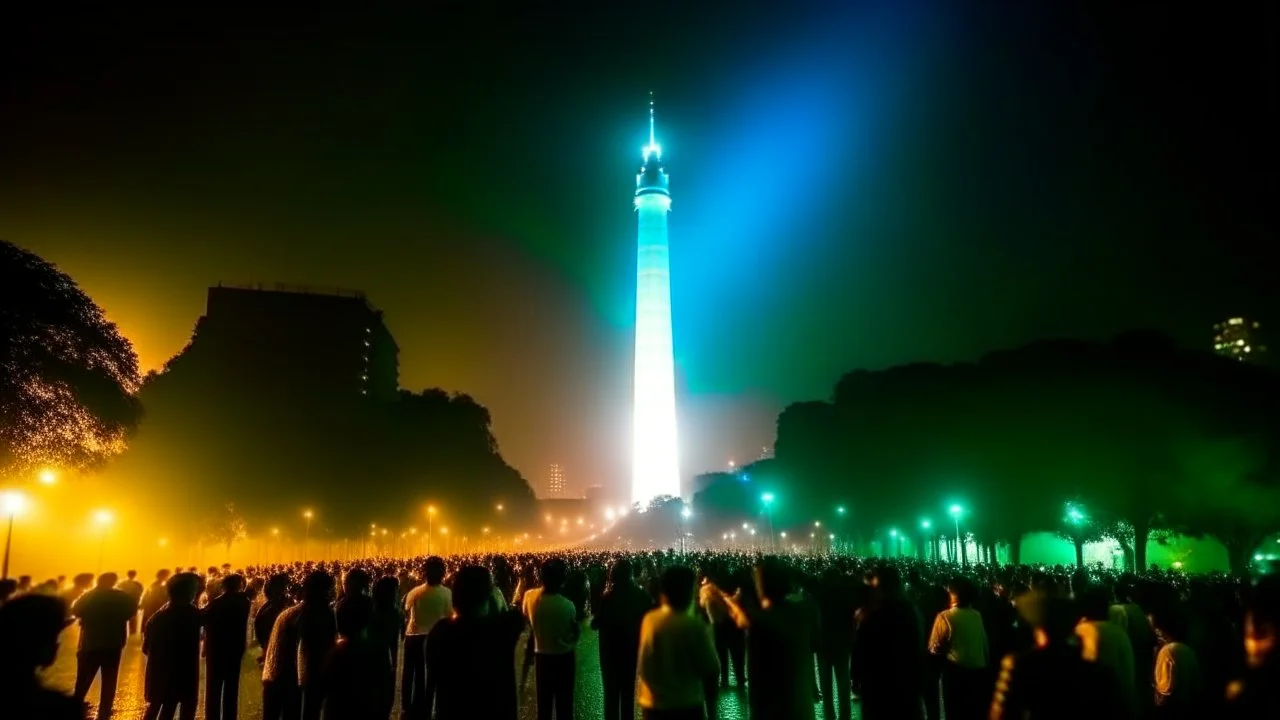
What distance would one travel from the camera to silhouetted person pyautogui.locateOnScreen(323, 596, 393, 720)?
5.79 meters

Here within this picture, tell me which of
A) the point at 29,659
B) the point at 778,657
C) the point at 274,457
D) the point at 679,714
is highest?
the point at 274,457

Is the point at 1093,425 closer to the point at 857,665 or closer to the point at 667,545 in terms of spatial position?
the point at 857,665

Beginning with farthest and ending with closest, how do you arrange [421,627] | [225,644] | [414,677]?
1. [414,677]
2. [421,627]
3. [225,644]

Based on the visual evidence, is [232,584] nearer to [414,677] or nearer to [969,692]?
[414,677]

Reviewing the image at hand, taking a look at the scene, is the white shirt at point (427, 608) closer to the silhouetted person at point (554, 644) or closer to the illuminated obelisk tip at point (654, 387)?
the silhouetted person at point (554, 644)

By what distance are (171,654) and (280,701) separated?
1.12 meters

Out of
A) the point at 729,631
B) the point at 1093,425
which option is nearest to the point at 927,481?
the point at 1093,425

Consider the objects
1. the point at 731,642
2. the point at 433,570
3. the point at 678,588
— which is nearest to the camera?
the point at 678,588

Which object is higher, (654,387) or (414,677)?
(654,387)

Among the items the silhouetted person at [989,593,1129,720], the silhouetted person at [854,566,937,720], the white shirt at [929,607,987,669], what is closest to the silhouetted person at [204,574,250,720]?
the silhouetted person at [854,566,937,720]

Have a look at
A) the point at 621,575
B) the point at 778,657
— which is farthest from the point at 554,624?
the point at 778,657

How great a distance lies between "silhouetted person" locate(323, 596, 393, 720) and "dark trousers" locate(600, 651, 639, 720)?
11.7 ft

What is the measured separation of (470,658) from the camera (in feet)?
19.9

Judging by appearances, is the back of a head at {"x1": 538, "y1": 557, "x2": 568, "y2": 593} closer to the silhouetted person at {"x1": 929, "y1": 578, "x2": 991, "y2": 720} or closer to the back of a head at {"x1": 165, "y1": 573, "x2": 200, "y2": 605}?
the back of a head at {"x1": 165, "y1": 573, "x2": 200, "y2": 605}
